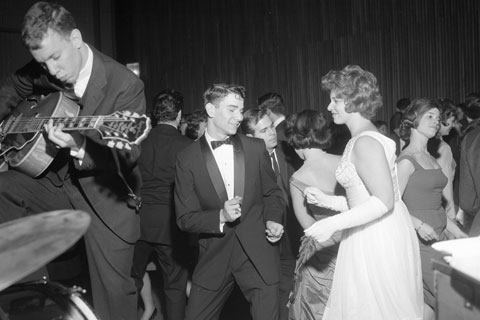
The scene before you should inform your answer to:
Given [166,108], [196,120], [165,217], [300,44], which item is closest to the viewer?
[165,217]

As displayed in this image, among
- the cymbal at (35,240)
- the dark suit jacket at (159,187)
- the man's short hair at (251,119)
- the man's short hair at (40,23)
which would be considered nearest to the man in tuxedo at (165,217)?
the dark suit jacket at (159,187)

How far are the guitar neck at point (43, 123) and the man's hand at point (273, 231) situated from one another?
1.26 metres

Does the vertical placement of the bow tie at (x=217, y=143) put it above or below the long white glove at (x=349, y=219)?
above

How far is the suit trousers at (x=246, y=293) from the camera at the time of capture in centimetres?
318

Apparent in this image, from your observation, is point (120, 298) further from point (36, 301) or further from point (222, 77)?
point (222, 77)

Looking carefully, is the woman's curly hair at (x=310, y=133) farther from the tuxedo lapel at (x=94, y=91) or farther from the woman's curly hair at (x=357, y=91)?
the tuxedo lapel at (x=94, y=91)

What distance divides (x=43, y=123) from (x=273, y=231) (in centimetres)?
139

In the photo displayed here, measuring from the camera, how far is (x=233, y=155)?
10.9ft

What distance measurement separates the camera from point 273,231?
3195 mm

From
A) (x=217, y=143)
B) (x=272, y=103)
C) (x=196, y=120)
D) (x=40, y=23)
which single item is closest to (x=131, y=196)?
(x=217, y=143)

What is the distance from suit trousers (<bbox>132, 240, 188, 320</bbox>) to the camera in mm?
4285

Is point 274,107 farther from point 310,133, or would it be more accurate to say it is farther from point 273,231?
point 273,231

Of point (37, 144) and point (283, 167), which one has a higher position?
point (37, 144)

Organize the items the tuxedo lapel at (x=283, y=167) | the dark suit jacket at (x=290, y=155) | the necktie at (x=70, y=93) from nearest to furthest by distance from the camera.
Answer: the necktie at (x=70, y=93), the tuxedo lapel at (x=283, y=167), the dark suit jacket at (x=290, y=155)
